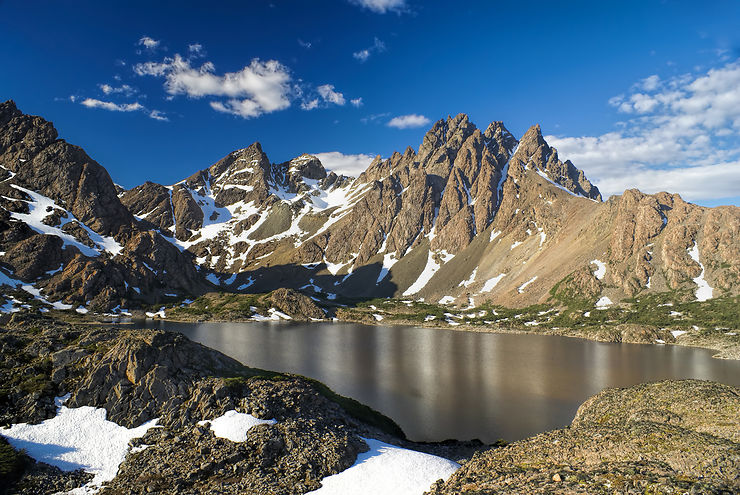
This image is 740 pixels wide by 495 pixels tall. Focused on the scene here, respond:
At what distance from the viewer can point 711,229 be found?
160750 millimetres

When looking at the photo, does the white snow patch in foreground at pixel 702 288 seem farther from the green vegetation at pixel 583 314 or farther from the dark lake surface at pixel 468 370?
the dark lake surface at pixel 468 370

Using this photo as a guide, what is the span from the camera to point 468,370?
2985 inches

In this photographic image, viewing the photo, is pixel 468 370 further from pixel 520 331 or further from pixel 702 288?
pixel 702 288

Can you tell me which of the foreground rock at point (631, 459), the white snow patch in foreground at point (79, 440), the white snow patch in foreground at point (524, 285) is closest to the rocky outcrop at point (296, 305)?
the white snow patch in foreground at point (524, 285)

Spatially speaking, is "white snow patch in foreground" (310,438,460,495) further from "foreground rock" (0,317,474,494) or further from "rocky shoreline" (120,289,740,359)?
"rocky shoreline" (120,289,740,359)

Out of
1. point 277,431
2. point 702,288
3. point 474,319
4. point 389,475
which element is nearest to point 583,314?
point 702,288

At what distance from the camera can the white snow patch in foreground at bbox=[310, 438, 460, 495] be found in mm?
23469

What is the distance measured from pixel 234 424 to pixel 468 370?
55.0m

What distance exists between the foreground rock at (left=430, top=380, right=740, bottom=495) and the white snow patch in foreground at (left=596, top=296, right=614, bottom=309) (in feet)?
462

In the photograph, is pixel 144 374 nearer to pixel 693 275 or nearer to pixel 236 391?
pixel 236 391

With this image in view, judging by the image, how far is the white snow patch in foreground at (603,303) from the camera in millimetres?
160250

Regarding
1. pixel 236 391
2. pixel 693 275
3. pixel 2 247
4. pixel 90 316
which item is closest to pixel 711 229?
pixel 693 275

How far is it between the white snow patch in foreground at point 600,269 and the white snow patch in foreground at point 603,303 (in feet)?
44.0

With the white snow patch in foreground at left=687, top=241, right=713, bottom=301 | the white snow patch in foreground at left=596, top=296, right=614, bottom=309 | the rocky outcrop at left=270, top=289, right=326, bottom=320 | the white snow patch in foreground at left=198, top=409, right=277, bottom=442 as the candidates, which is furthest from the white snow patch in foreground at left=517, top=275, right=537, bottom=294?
the white snow patch in foreground at left=198, top=409, right=277, bottom=442
